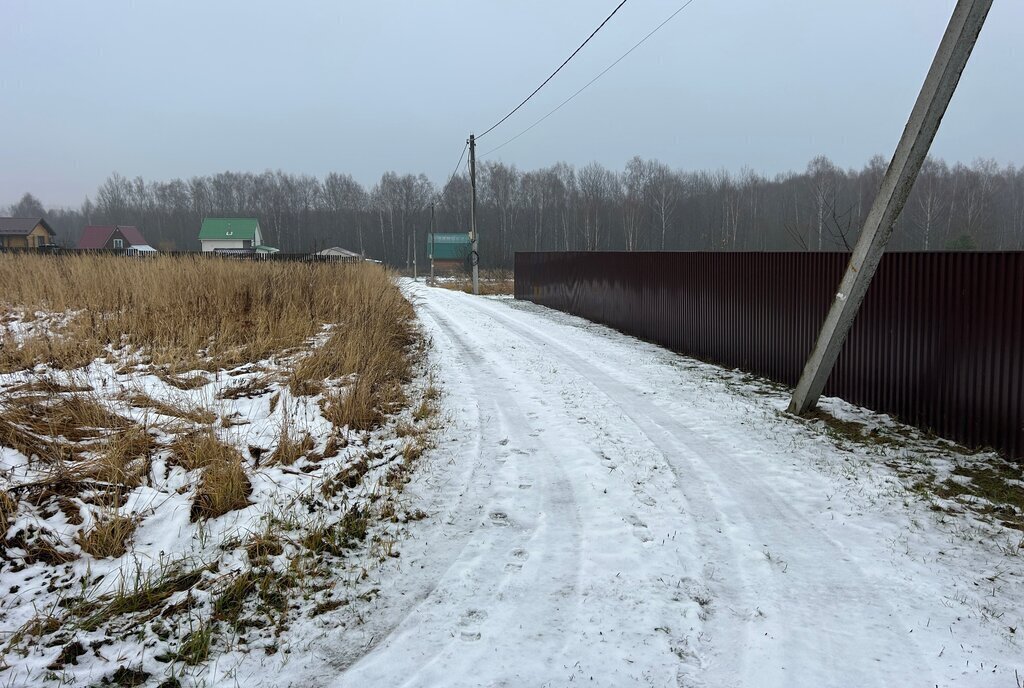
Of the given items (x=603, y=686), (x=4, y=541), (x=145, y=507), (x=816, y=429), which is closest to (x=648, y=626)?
(x=603, y=686)

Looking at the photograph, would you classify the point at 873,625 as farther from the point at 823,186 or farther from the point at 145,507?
the point at 823,186

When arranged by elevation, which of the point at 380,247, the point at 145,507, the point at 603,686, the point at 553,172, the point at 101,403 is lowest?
the point at 603,686

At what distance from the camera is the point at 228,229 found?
7831cm

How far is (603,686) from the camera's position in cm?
265

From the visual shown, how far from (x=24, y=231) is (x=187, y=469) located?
83.3m

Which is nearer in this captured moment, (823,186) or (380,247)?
(823,186)

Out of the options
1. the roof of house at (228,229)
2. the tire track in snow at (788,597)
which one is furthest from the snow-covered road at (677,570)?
the roof of house at (228,229)

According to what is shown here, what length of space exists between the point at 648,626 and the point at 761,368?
280 inches

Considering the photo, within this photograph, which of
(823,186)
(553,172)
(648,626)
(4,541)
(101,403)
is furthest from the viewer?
(553,172)

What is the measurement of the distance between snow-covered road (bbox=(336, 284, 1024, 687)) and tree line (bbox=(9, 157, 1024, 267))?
147 ft

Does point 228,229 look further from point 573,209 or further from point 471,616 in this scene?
point 471,616

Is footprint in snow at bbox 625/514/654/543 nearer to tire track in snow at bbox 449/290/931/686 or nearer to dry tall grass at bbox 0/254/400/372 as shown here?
tire track in snow at bbox 449/290/931/686

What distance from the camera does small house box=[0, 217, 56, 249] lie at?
6756 centimetres

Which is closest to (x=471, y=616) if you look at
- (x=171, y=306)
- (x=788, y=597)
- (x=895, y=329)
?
(x=788, y=597)
